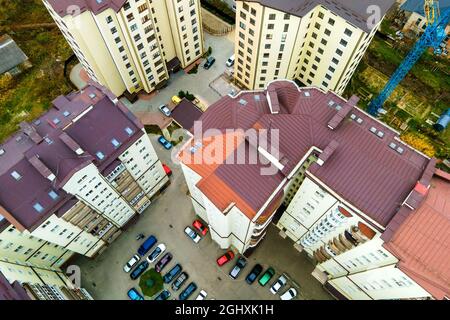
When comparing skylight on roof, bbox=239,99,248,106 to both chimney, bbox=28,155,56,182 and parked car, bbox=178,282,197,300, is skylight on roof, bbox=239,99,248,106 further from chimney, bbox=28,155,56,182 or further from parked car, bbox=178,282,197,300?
parked car, bbox=178,282,197,300

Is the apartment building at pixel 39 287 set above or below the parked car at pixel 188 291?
below

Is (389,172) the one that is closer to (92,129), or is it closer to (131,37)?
(92,129)

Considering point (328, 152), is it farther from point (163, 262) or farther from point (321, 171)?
point (163, 262)

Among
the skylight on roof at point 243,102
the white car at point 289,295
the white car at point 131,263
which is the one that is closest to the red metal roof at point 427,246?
the skylight on roof at point 243,102

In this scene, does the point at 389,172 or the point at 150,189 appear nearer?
the point at 389,172

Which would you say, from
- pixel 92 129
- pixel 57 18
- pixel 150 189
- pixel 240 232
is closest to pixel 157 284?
pixel 150 189

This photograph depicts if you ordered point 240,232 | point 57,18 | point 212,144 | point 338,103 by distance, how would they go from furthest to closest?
point 57,18, point 240,232, point 338,103, point 212,144

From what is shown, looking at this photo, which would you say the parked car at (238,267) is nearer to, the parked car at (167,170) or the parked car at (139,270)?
the parked car at (139,270)
